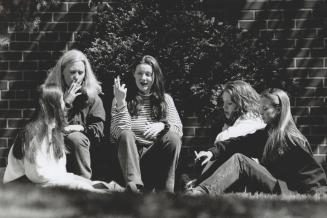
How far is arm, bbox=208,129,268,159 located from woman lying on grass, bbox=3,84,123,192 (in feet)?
3.30

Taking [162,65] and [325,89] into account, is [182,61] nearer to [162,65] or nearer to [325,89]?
[162,65]

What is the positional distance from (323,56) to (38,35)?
3571mm

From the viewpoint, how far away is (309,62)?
7.58 metres

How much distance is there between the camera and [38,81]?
25.2 ft

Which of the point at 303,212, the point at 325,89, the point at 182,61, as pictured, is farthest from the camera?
the point at 325,89

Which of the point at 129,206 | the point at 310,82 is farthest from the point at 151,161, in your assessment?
the point at 310,82

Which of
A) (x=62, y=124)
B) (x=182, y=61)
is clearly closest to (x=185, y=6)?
(x=182, y=61)

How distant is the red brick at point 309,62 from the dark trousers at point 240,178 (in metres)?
2.61

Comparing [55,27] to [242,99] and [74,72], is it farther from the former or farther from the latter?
[242,99]

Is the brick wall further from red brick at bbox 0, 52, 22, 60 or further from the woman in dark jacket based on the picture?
the woman in dark jacket

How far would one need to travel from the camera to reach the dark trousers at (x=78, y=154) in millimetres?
5387

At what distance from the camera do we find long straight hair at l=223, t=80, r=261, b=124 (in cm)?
589

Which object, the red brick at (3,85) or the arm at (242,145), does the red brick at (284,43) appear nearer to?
the arm at (242,145)

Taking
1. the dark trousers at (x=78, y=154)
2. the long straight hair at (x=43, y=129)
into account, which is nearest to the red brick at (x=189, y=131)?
the dark trousers at (x=78, y=154)
